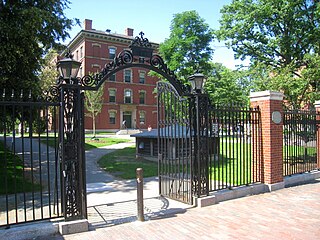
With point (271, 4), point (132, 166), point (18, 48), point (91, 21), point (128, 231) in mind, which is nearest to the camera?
point (128, 231)

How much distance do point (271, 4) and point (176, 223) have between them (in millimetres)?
14911

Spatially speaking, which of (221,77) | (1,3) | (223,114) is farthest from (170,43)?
(223,114)

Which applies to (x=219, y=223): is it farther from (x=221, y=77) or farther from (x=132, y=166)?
(x=221, y=77)

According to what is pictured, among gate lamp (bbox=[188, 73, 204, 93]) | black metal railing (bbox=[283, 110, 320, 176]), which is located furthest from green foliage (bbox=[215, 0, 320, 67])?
gate lamp (bbox=[188, 73, 204, 93])

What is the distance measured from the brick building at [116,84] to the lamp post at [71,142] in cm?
3438

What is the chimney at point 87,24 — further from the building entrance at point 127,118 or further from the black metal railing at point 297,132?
the black metal railing at point 297,132

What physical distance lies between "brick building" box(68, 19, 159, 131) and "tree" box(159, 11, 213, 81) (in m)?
12.0

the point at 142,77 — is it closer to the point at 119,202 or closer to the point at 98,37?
the point at 98,37

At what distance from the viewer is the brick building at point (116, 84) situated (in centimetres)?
3978

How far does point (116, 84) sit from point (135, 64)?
37.3m

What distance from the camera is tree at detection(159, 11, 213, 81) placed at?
2862 centimetres

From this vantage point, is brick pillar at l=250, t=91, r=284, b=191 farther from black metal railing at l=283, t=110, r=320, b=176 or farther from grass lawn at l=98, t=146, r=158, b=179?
grass lawn at l=98, t=146, r=158, b=179

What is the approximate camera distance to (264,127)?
791 cm

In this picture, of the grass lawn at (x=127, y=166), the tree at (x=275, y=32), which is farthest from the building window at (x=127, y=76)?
the grass lawn at (x=127, y=166)
